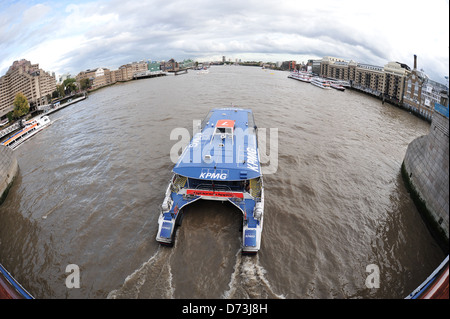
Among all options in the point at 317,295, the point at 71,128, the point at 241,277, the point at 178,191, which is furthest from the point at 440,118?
the point at 71,128

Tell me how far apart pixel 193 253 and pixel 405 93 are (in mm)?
46167

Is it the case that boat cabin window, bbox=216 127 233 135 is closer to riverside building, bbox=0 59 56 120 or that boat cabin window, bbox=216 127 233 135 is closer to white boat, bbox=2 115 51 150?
white boat, bbox=2 115 51 150

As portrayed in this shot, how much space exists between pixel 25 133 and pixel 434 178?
113 feet

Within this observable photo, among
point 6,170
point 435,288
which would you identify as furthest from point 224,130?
point 6,170

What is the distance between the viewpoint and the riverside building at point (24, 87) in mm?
43156

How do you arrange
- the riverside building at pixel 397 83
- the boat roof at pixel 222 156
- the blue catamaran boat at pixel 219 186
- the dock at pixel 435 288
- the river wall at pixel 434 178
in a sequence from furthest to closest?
the riverside building at pixel 397 83, the boat roof at pixel 222 156, the river wall at pixel 434 178, the blue catamaran boat at pixel 219 186, the dock at pixel 435 288

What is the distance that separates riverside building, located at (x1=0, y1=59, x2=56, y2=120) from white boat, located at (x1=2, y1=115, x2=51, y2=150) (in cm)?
1689

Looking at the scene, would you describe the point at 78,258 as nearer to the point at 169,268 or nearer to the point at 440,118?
the point at 169,268

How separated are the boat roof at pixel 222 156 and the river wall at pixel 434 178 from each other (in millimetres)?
7438

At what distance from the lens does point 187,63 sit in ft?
578

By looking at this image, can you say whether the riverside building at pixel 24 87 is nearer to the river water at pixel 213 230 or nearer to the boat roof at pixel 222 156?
the river water at pixel 213 230

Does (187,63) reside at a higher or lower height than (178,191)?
higher

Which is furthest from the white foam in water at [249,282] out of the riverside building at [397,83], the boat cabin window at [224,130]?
the riverside building at [397,83]

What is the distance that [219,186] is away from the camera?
11.2 m
